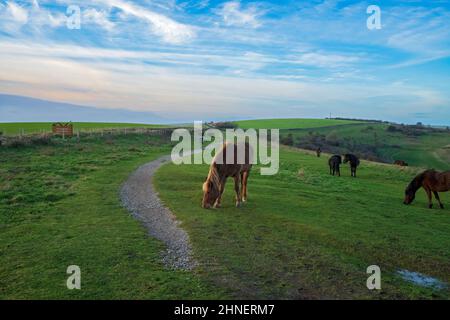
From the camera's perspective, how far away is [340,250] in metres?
9.52

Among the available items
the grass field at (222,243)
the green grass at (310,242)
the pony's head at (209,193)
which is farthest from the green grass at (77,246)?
the pony's head at (209,193)

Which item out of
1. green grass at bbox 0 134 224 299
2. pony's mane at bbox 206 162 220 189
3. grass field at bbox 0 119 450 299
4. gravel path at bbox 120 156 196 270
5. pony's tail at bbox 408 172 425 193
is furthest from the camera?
pony's tail at bbox 408 172 425 193

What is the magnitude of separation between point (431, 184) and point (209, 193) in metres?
11.7

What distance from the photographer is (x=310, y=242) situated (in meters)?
9.96

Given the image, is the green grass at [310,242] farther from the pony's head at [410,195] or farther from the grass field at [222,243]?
the pony's head at [410,195]

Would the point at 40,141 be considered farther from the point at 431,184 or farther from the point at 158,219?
the point at 431,184

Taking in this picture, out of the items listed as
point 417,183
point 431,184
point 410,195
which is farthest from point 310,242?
point 417,183

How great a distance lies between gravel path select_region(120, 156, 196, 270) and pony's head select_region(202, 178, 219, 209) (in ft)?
4.70

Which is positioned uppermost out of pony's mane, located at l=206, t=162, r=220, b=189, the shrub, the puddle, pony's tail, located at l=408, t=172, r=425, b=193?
the shrub

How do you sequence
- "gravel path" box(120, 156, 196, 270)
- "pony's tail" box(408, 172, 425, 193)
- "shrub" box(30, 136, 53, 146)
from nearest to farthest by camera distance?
"gravel path" box(120, 156, 196, 270), "pony's tail" box(408, 172, 425, 193), "shrub" box(30, 136, 53, 146)

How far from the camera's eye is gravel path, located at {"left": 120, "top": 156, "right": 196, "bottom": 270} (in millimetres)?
8453

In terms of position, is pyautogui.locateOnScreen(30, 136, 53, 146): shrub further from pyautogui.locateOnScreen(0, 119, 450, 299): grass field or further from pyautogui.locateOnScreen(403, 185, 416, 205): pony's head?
pyautogui.locateOnScreen(403, 185, 416, 205): pony's head

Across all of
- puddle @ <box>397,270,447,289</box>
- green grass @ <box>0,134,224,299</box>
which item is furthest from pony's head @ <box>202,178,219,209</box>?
puddle @ <box>397,270,447,289</box>
